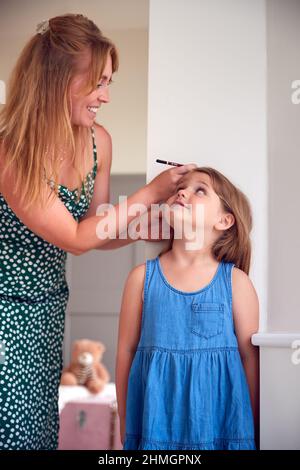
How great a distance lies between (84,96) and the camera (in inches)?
58.7

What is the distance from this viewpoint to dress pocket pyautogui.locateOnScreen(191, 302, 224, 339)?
1295mm

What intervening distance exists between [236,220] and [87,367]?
2141 millimetres

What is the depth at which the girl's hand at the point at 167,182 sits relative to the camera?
1374mm

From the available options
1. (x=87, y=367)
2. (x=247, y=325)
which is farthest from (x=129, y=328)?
(x=87, y=367)

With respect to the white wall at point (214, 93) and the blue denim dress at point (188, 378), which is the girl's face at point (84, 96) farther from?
the blue denim dress at point (188, 378)

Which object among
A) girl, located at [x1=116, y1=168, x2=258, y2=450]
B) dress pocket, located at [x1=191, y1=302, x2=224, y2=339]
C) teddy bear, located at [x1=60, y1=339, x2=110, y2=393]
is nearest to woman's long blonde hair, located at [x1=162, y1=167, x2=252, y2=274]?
girl, located at [x1=116, y1=168, x2=258, y2=450]

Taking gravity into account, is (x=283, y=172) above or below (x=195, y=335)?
above

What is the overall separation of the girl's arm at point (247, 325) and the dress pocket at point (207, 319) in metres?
0.04

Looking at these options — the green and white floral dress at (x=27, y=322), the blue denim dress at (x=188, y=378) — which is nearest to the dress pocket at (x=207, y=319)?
the blue denim dress at (x=188, y=378)

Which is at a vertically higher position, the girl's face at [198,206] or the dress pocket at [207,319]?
the girl's face at [198,206]

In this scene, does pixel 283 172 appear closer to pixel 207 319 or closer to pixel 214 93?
pixel 214 93

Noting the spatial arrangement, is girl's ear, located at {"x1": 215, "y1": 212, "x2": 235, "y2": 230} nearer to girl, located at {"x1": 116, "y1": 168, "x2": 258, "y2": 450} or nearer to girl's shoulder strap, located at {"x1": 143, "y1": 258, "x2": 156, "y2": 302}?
girl, located at {"x1": 116, "y1": 168, "x2": 258, "y2": 450}

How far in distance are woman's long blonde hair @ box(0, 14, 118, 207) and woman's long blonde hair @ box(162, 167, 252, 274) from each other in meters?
0.31
